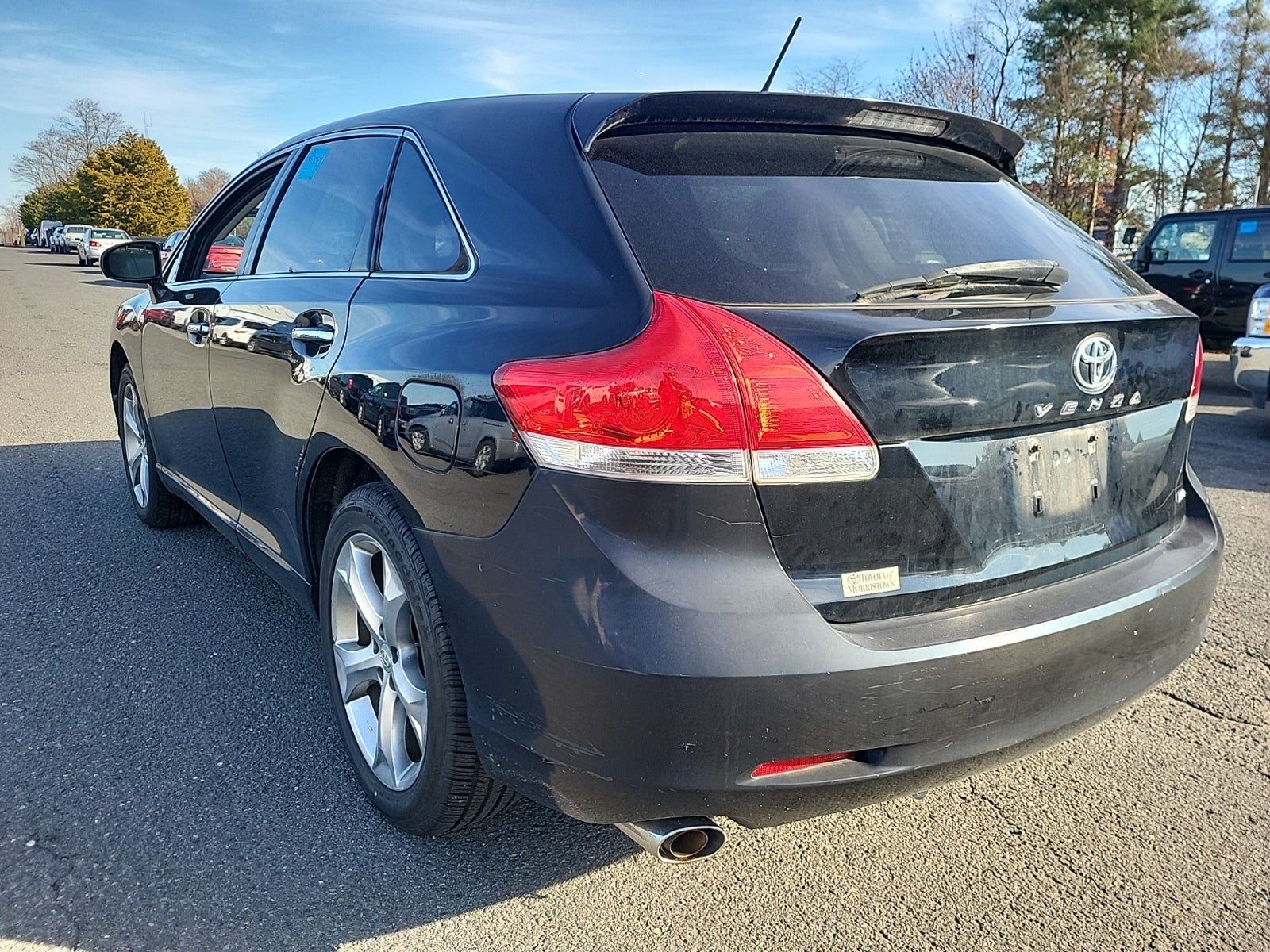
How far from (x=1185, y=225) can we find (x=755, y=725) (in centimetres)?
1191

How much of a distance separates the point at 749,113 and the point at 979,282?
61 centimetres

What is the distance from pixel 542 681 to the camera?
69.6 inches

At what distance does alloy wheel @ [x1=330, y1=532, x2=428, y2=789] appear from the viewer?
7.34 feet

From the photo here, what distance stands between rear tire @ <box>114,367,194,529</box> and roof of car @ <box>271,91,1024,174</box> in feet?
8.82

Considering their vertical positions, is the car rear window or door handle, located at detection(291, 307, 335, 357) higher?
the car rear window

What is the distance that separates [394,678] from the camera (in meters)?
2.31

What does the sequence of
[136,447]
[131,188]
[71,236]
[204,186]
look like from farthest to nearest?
[204,186], [131,188], [71,236], [136,447]

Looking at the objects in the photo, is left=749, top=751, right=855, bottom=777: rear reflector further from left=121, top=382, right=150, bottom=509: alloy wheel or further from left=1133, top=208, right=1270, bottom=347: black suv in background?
left=1133, top=208, right=1270, bottom=347: black suv in background

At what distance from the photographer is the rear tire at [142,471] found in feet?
14.9

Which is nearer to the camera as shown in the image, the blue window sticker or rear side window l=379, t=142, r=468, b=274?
rear side window l=379, t=142, r=468, b=274

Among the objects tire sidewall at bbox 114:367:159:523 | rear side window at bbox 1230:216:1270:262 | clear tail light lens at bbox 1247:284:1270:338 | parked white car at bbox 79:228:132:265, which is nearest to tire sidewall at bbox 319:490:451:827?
tire sidewall at bbox 114:367:159:523

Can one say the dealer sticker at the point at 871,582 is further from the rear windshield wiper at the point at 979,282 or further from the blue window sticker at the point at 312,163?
the blue window sticker at the point at 312,163

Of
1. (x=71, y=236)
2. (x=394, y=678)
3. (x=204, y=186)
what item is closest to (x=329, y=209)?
(x=394, y=678)

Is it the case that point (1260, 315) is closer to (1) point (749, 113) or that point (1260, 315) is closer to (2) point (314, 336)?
(1) point (749, 113)
